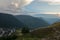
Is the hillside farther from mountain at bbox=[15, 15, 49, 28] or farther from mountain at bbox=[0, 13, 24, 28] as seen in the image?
mountain at bbox=[0, 13, 24, 28]

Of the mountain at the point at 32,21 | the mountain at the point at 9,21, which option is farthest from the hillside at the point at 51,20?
the mountain at the point at 9,21

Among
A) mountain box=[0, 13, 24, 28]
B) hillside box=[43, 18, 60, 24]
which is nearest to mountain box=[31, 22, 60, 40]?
hillside box=[43, 18, 60, 24]

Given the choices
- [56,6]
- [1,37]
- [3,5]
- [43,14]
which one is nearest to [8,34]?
[1,37]

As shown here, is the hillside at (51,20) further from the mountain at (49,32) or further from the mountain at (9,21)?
the mountain at (9,21)

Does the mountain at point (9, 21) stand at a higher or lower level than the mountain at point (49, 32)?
higher

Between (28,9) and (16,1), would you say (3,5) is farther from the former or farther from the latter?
(28,9)

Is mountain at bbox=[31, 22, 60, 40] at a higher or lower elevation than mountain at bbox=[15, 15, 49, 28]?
lower
